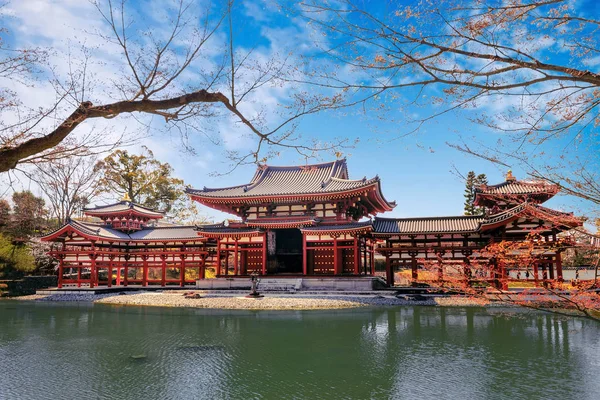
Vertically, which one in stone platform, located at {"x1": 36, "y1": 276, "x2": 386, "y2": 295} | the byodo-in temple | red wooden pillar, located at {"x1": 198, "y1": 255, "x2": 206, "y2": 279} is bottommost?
stone platform, located at {"x1": 36, "y1": 276, "x2": 386, "y2": 295}

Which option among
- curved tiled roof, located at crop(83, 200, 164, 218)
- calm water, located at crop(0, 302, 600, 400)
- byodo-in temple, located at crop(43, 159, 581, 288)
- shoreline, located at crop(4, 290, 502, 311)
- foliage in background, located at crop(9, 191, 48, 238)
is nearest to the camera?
calm water, located at crop(0, 302, 600, 400)

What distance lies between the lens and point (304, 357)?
8.34 meters

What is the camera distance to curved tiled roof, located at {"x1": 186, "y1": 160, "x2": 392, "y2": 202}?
22844mm

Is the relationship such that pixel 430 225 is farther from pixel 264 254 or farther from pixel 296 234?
pixel 264 254

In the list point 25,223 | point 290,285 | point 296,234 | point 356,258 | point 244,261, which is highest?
point 25,223

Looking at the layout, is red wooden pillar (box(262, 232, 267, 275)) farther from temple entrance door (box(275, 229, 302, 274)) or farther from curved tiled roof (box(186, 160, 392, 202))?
curved tiled roof (box(186, 160, 392, 202))

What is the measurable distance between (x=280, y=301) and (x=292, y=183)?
9893 mm

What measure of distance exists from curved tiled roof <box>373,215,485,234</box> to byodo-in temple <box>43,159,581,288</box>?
49 millimetres

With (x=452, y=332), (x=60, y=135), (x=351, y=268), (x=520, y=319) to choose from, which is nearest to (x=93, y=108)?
(x=60, y=135)

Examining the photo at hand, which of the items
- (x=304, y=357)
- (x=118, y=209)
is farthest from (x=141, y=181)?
(x=304, y=357)

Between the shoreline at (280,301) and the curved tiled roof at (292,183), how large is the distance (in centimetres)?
628

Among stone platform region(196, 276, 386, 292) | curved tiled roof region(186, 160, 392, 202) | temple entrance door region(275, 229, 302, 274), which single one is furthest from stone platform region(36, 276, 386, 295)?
curved tiled roof region(186, 160, 392, 202)

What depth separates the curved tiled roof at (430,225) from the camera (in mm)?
19797

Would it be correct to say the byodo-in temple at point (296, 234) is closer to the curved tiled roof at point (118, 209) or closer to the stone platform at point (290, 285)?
the curved tiled roof at point (118, 209)
